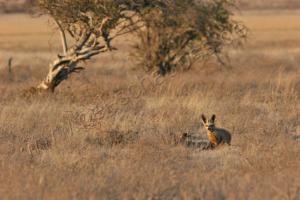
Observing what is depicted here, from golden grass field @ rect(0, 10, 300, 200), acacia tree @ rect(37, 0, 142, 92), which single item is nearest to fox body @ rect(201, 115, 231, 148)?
golden grass field @ rect(0, 10, 300, 200)

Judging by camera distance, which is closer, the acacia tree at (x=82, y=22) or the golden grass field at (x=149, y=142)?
the golden grass field at (x=149, y=142)

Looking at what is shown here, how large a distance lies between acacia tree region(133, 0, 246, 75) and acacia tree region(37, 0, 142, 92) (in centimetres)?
142

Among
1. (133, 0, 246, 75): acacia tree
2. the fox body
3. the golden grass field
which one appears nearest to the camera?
the golden grass field

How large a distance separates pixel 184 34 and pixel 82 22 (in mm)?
5388

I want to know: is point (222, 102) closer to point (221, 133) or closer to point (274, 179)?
point (221, 133)

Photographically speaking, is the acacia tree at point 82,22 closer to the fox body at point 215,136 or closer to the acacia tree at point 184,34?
the acacia tree at point 184,34

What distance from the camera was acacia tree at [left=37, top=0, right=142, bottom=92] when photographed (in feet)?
60.4

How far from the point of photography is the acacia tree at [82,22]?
18406mm

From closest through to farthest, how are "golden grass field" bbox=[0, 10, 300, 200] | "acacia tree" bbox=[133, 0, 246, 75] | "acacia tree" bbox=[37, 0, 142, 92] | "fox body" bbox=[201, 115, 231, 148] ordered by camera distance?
"golden grass field" bbox=[0, 10, 300, 200] → "fox body" bbox=[201, 115, 231, 148] → "acacia tree" bbox=[37, 0, 142, 92] → "acacia tree" bbox=[133, 0, 246, 75]

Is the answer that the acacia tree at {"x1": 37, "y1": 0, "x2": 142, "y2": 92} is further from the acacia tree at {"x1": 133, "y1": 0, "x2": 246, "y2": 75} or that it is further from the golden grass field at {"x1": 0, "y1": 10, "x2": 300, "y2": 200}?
the acacia tree at {"x1": 133, "y1": 0, "x2": 246, "y2": 75}

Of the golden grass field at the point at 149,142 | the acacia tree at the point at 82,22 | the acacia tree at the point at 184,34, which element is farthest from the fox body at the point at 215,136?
the acacia tree at the point at 184,34

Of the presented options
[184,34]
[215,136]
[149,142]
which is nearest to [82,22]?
[184,34]

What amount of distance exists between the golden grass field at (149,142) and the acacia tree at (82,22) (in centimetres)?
66

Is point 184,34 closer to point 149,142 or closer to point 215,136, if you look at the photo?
point 149,142
